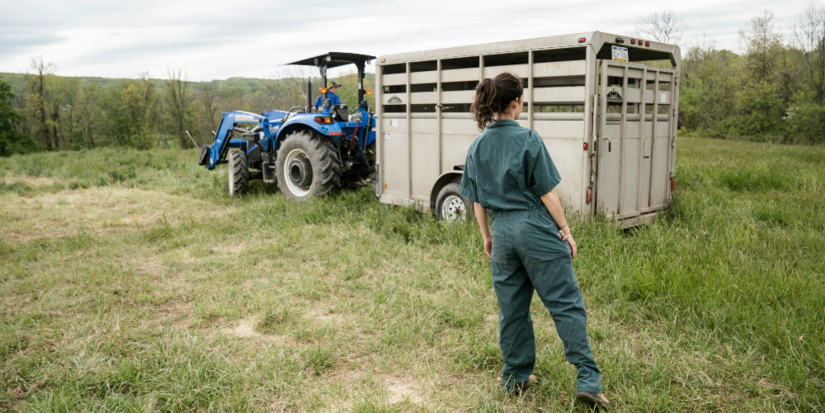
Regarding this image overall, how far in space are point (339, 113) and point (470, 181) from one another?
6.41 metres

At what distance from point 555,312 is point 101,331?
331 cm

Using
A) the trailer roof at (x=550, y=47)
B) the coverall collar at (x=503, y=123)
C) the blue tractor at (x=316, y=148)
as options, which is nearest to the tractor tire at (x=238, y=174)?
the blue tractor at (x=316, y=148)

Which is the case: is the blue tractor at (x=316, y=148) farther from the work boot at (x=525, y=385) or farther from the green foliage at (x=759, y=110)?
the green foliage at (x=759, y=110)

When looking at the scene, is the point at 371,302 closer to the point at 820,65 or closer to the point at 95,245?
the point at 95,245

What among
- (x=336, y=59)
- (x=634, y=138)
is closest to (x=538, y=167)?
(x=634, y=138)

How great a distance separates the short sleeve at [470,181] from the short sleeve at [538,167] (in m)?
0.33

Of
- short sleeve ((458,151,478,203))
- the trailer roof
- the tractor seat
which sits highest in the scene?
the trailer roof

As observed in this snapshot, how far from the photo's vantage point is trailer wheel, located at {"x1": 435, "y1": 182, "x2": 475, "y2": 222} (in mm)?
6449

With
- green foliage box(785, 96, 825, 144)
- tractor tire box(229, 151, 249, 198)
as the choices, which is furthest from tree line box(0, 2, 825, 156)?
tractor tire box(229, 151, 249, 198)

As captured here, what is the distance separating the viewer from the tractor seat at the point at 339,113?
29.8ft

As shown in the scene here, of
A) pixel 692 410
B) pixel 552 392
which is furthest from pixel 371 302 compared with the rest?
pixel 692 410

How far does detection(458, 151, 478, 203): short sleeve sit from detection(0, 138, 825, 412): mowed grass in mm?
1101

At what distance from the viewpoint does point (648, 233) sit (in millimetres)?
5953

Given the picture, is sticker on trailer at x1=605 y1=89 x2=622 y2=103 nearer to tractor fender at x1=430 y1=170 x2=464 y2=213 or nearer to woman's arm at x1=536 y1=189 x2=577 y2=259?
tractor fender at x1=430 y1=170 x2=464 y2=213
